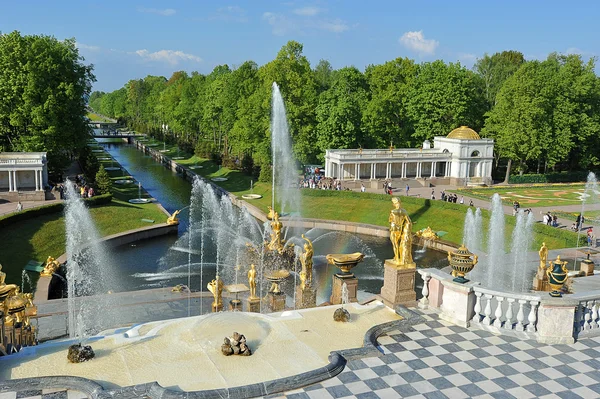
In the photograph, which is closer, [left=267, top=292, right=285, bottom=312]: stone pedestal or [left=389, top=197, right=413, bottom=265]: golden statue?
[left=389, top=197, right=413, bottom=265]: golden statue

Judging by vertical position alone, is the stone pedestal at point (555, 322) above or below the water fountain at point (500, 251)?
above

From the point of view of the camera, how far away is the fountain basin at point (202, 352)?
39.2ft

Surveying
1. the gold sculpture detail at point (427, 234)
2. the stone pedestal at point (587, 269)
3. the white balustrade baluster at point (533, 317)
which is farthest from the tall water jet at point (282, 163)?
the white balustrade baluster at point (533, 317)

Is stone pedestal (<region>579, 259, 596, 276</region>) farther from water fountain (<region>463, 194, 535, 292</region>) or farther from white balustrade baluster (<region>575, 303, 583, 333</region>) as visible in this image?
white balustrade baluster (<region>575, 303, 583, 333</region>)

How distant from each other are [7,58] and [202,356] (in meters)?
44.9

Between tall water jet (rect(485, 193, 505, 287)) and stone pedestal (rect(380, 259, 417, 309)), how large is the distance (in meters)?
12.8

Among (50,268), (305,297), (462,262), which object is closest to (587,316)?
(462,262)

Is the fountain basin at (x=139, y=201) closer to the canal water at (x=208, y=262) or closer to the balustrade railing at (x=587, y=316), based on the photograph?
the canal water at (x=208, y=262)

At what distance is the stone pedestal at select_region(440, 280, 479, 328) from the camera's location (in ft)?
50.0

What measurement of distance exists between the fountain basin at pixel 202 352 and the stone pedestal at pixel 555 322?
4229 mm

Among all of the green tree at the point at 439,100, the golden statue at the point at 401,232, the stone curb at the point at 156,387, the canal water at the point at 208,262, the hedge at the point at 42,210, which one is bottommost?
the canal water at the point at 208,262

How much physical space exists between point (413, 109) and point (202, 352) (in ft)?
189

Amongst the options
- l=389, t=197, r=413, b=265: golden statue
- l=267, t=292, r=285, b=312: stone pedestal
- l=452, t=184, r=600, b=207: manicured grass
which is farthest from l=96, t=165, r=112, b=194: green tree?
l=389, t=197, r=413, b=265: golden statue

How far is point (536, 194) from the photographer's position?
5559 centimetres
